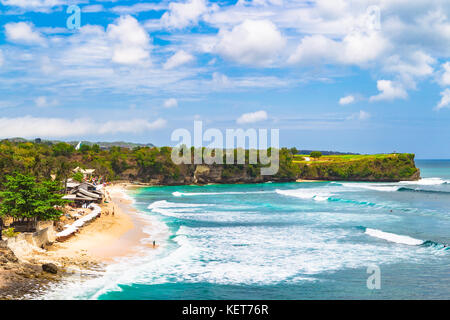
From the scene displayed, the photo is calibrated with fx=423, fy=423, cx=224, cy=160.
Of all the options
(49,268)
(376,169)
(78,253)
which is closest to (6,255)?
(49,268)

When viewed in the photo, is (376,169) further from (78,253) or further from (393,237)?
(78,253)

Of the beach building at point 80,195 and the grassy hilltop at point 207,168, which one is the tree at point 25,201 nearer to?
the beach building at point 80,195

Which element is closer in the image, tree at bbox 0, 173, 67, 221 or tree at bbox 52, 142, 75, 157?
tree at bbox 0, 173, 67, 221

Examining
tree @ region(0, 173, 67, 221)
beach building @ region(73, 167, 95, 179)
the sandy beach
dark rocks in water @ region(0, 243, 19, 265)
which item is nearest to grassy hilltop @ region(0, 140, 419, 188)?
beach building @ region(73, 167, 95, 179)

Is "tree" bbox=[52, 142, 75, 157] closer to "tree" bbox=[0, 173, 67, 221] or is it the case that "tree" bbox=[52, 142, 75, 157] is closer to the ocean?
the ocean

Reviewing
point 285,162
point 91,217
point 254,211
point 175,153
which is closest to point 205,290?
point 91,217

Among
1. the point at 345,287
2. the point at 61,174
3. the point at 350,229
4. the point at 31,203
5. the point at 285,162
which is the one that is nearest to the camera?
the point at 345,287
